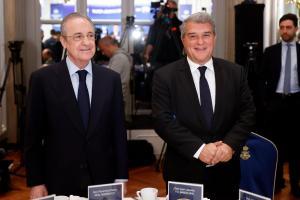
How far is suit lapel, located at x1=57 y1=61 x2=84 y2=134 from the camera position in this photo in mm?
2115

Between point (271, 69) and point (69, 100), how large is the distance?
283 centimetres

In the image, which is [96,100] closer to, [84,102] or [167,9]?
[84,102]

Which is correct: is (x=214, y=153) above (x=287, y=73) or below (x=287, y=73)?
below

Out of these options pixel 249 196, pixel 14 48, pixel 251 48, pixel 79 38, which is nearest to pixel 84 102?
pixel 79 38

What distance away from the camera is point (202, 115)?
2.23 m

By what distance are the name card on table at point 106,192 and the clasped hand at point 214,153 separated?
53 cm

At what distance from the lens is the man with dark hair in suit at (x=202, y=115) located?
2229 millimetres

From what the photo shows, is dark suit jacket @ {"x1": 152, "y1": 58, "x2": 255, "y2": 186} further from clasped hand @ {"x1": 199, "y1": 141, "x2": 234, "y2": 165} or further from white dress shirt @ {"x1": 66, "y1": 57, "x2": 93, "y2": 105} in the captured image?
white dress shirt @ {"x1": 66, "y1": 57, "x2": 93, "y2": 105}

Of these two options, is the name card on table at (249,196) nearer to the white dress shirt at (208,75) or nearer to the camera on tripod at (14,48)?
the white dress shirt at (208,75)

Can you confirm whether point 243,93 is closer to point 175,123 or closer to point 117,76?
point 175,123

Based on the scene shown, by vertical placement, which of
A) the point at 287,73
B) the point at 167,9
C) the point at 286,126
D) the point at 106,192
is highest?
the point at 167,9

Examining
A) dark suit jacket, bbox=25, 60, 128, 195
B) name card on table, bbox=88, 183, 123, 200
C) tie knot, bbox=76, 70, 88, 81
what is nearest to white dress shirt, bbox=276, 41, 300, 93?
dark suit jacket, bbox=25, 60, 128, 195

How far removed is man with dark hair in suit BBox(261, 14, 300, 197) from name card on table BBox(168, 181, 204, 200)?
2871 millimetres

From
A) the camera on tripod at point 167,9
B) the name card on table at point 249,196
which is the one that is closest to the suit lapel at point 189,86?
the name card on table at point 249,196
